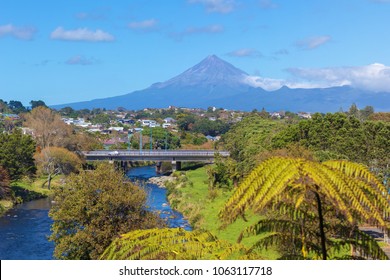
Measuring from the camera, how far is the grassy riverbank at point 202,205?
28359 millimetres

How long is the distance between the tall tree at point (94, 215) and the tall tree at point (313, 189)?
1271 centimetres

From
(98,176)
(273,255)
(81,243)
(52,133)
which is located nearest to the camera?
(81,243)

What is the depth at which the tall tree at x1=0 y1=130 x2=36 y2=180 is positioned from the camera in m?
42.7

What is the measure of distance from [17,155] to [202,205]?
17015mm

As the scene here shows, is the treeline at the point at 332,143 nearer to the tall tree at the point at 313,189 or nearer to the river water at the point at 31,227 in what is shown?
the river water at the point at 31,227

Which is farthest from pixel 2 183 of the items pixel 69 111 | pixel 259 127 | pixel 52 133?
pixel 69 111

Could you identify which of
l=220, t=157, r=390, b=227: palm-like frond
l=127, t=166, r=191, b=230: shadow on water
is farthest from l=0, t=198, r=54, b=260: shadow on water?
l=220, t=157, r=390, b=227: palm-like frond

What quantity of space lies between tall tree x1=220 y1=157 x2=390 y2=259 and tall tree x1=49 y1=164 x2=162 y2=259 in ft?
41.7

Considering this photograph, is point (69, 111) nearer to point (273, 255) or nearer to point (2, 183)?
point (2, 183)

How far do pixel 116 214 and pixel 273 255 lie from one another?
6476 mm

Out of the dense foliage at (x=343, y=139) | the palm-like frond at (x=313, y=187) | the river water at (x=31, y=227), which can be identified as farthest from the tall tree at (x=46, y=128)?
the palm-like frond at (x=313, y=187)

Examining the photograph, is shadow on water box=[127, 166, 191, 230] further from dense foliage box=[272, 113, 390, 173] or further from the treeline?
dense foliage box=[272, 113, 390, 173]
